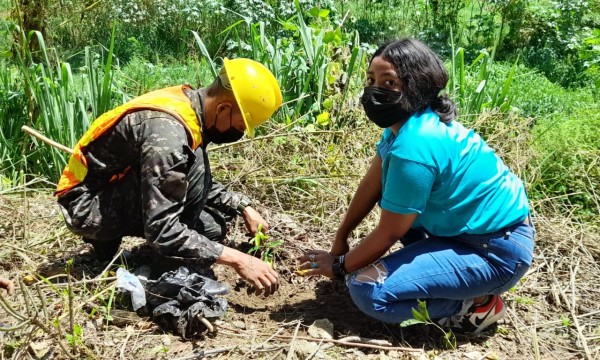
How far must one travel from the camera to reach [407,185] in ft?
6.98

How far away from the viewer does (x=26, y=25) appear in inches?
190

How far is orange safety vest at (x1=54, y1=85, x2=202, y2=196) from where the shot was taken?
2.39 metres

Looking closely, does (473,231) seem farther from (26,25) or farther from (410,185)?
(26,25)

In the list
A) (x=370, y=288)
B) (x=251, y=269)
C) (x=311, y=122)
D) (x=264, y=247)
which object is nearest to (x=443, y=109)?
(x=370, y=288)

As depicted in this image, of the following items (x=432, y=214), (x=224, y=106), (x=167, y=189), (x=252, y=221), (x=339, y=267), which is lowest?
(x=252, y=221)

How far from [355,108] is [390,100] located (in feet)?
6.11

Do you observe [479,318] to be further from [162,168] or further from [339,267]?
[162,168]

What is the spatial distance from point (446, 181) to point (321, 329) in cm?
74

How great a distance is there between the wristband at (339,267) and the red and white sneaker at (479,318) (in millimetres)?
426

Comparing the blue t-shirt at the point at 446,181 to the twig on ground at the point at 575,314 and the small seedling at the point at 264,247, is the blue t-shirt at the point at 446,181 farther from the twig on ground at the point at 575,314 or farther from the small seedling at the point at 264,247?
the small seedling at the point at 264,247

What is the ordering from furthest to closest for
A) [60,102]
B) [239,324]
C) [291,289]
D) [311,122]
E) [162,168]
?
1. [311,122]
2. [60,102]
3. [291,289]
4. [239,324]
5. [162,168]

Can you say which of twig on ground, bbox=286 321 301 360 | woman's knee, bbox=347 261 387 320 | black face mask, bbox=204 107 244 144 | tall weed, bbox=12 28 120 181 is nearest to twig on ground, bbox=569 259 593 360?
woman's knee, bbox=347 261 387 320

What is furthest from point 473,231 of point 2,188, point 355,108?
point 2,188

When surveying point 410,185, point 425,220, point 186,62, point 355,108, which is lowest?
point 186,62
